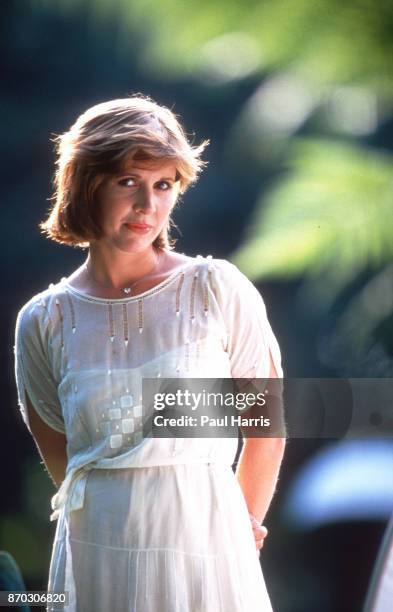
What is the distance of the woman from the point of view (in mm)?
1441

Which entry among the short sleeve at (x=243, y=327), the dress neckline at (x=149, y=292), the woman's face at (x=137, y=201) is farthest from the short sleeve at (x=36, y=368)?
the short sleeve at (x=243, y=327)

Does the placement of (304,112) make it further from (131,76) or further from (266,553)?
(266,553)

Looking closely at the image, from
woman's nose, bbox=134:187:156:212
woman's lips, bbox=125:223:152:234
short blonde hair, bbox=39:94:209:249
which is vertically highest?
short blonde hair, bbox=39:94:209:249

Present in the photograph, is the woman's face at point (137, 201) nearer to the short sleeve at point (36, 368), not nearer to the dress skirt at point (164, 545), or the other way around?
the short sleeve at point (36, 368)

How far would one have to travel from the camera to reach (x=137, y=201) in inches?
57.7

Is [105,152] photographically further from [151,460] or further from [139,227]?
[151,460]

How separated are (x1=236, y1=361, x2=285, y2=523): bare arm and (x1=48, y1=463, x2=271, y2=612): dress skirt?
11cm

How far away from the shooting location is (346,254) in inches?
69.5

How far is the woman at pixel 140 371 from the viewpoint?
4.73 feet

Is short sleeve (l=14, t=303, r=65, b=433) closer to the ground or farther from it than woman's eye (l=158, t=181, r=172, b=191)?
closer to the ground

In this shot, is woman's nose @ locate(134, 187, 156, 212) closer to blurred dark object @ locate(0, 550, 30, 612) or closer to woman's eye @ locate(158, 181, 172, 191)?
woman's eye @ locate(158, 181, 172, 191)

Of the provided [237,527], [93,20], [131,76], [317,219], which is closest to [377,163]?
[317,219]

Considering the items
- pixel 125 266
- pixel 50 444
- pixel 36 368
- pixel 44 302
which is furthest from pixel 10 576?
pixel 125 266

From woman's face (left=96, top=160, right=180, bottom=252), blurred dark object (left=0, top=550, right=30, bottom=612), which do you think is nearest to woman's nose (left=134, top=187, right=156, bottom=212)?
woman's face (left=96, top=160, right=180, bottom=252)
